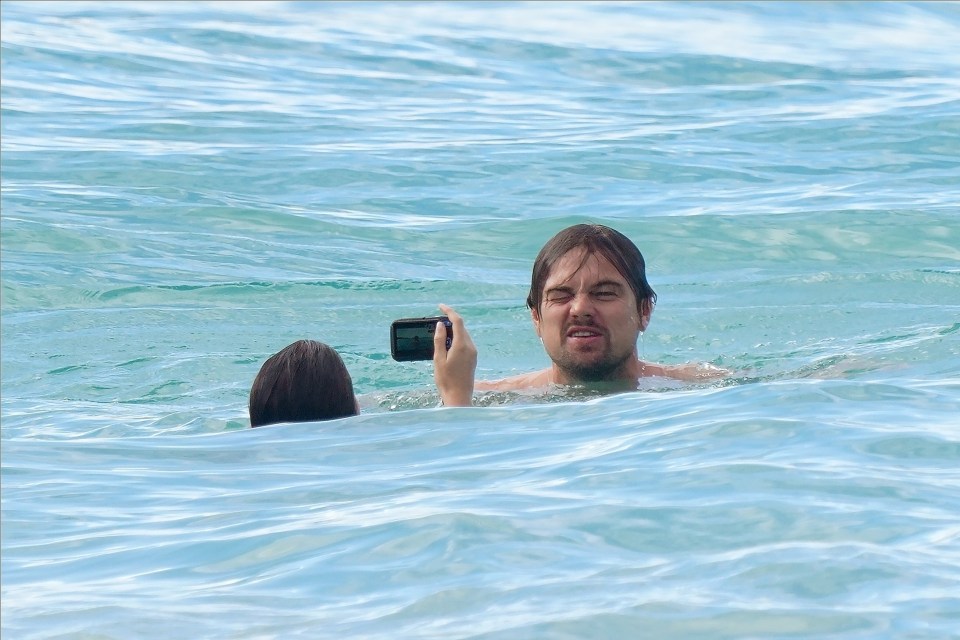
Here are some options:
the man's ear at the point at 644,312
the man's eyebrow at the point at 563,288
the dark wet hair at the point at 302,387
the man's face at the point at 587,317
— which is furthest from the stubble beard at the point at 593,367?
the dark wet hair at the point at 302,387

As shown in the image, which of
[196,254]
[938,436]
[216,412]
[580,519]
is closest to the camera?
[580,519]

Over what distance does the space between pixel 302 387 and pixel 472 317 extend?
3.34 metres

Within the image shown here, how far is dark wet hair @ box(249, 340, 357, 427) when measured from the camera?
5527mm

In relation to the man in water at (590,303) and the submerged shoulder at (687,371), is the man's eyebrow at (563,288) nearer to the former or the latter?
the man in water at (590,303)

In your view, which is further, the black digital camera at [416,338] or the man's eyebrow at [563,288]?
the man's eyebrow at [563,288]

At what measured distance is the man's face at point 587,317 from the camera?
6270 millimetres

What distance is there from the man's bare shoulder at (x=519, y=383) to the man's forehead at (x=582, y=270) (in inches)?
22.7

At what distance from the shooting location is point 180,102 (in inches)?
558

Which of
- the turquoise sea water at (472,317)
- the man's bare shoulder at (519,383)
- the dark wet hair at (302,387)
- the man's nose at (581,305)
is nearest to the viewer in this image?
the turquoise sea water at (472,317)

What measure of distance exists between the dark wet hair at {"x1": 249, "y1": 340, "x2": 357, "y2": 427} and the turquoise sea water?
0.40 feet

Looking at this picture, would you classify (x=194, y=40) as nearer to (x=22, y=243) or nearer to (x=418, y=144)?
(x=418, y=144)

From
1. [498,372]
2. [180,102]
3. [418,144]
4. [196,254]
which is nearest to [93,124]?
[180,102]

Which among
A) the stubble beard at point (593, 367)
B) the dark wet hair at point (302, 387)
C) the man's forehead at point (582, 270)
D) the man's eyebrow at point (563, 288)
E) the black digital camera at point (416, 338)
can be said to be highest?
the man's forehead at point (582, 270)

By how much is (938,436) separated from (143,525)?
2.55m
